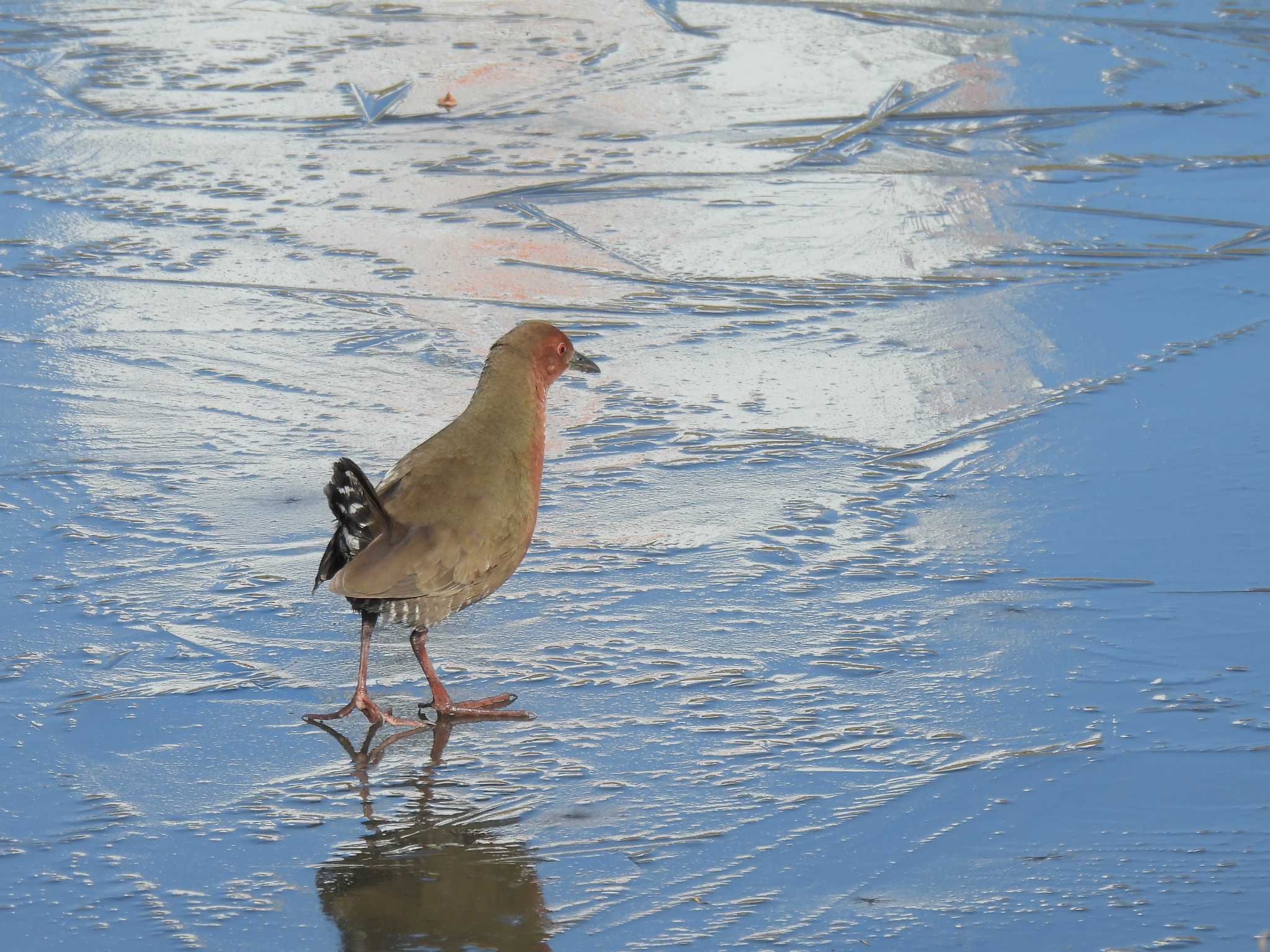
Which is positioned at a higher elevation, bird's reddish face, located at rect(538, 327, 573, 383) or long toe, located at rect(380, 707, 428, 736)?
bird's reddish face, located at rect(538, 327, 573, 383)

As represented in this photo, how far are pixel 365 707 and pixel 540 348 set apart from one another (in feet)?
4.00

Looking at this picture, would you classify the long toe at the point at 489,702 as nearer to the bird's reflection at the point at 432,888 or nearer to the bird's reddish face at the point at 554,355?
the bird's reflection at the point at 432,888

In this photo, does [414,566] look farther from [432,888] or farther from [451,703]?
[432,888]

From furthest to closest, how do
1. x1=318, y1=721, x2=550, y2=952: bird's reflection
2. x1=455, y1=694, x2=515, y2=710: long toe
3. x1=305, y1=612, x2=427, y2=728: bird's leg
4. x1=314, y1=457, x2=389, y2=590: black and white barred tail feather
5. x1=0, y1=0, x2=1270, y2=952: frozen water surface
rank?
x1=455, y1=694, x2=515, y2=710: long toe < x1=305, y1=612, x2=427, y2=728: bird's leg < x1=314, y1=457, x2=389, y2=590: black and white barred tail feather < x1=0, y1=0, x2=1270, y2=952: frozen water surface < x1=318, y1=721, x2=550, y2=952: bird's reflection

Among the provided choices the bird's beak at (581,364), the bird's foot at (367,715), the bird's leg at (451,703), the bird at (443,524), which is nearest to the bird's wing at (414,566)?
the bird at (443,524)

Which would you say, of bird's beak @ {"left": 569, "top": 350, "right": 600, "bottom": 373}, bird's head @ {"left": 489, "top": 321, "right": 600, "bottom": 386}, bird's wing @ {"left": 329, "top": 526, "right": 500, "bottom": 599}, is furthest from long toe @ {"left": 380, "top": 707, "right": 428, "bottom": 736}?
bird's beak @ {"left": 569, "top": 350, "right": 600, "bottom": 373}

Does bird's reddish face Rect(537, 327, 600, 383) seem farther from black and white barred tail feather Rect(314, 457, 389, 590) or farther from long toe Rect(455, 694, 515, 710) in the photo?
long toe Rect(455, 694, 515, 710)

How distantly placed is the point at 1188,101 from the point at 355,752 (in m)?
8.86

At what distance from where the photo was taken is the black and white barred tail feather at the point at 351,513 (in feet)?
14.5

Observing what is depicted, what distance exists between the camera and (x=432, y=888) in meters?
3.89

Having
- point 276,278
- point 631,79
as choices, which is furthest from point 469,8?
point 276,278

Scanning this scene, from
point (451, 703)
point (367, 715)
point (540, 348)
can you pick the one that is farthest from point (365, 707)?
point (540, 348)

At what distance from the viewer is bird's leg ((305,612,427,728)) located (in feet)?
15.3

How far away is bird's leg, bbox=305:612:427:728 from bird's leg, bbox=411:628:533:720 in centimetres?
8
